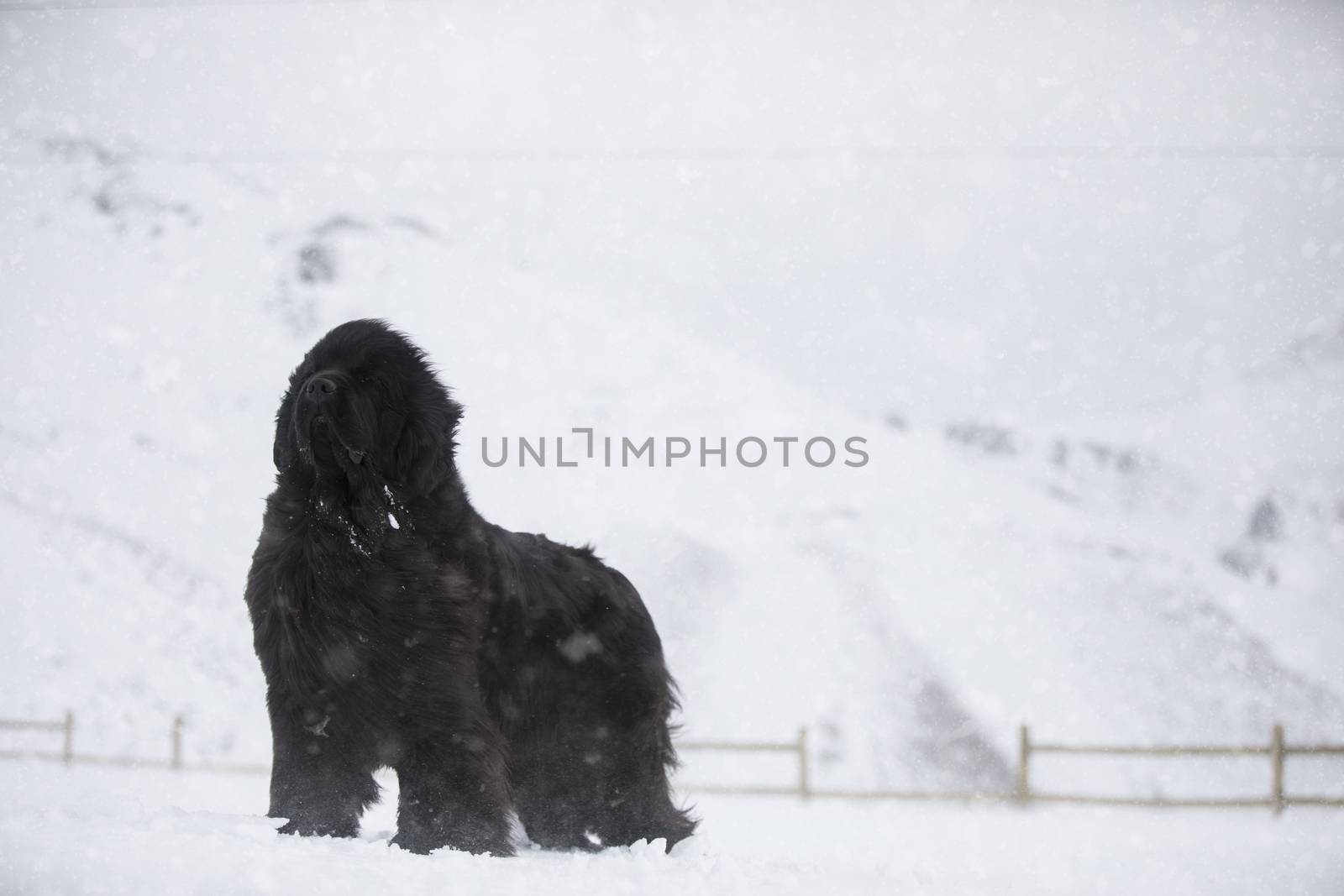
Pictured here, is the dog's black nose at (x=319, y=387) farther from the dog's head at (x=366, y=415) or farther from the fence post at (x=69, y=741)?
the fence post at (x=69, y=741)

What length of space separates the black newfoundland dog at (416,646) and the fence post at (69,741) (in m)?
15.1

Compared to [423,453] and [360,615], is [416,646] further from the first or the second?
[423,453]

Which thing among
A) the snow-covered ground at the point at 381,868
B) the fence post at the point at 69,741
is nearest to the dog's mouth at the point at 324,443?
the snow-covered ground at the point at 381,868

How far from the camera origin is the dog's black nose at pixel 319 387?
3068mm

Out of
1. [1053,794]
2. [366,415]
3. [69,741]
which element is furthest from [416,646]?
[69,741]

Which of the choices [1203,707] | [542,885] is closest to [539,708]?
[542,885]

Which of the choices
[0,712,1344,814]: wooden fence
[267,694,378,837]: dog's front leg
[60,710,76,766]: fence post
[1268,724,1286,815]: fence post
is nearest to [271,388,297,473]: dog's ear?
[267,694,378,837]: dog's front leg

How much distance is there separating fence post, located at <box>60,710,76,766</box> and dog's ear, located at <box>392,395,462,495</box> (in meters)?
15.4

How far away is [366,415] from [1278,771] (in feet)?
42.4

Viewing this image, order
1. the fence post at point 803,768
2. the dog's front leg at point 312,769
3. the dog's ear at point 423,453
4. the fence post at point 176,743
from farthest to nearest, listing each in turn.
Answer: the fence post at point 176,743 < the fence post at point 803,768 < the dog's ear at point 423,453 < the dog's front leg at point 312,769

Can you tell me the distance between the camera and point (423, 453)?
3.18 meters

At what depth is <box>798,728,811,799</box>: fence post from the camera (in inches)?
521

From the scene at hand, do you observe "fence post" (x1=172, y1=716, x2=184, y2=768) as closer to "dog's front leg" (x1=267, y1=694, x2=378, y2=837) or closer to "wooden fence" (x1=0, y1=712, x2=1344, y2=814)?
"wooden fence" (x1=0, y1=712, x2=1344, y2=814)

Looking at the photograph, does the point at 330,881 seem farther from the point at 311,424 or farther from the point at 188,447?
the point at 188,447
